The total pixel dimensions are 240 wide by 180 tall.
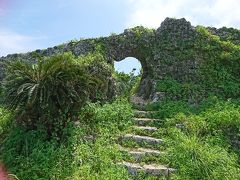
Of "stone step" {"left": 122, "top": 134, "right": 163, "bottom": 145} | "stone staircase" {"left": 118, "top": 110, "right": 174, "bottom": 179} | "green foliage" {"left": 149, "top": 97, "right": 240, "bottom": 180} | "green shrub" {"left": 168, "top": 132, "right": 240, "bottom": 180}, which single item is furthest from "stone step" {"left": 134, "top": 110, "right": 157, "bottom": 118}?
"green shrub" {"left": 168, "top": 132, "right": 240, "bottom": 180}

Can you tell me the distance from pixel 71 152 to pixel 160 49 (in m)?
7.06

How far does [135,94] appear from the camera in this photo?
17.1 m

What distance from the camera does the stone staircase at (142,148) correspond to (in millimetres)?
10531

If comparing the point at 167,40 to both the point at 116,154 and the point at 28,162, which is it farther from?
the point at 28,162

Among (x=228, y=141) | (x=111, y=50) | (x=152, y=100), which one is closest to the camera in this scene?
(x=228, y=141)

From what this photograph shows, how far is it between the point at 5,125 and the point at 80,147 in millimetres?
3065

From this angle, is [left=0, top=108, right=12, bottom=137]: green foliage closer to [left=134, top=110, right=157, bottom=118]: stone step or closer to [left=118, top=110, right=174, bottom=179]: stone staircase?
[left=118, top=110, right=174, bottom=179]: stone staircase

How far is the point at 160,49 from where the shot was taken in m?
16.5

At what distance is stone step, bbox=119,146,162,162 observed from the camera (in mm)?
11133

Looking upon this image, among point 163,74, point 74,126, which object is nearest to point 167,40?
point 163,74

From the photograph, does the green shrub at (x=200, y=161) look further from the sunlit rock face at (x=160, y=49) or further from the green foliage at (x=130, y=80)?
the green foliage at (x=130, y=80)

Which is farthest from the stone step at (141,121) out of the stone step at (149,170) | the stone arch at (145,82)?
the stone arch at (145,82)

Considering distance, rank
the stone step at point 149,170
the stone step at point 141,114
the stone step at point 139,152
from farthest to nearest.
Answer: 1. the stone step at point 141,114
2. the stone step at point 139,152
3. the stone step at point 149,170

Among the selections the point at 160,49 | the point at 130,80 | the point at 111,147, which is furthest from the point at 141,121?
the point at 130,80
